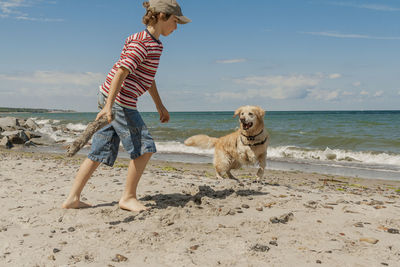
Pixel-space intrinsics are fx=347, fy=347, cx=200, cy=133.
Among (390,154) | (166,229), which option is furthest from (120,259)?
(390,154)

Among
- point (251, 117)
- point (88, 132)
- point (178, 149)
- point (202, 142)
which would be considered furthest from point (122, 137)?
point (178, 149)

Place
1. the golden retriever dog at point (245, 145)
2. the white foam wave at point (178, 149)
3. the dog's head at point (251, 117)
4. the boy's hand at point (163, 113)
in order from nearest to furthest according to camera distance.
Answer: the boy's hand at point (163, 113) → the dog's head at point (251, 117) → the golden retriever dog at point (245, 145) → the white foam wave at point (178, 149)

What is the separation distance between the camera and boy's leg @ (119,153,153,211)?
3762 millimetres

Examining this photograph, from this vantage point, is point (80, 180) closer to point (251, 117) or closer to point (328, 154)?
point (251, 117)

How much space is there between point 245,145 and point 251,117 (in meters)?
0.58

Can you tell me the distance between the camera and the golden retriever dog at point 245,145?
612 cm

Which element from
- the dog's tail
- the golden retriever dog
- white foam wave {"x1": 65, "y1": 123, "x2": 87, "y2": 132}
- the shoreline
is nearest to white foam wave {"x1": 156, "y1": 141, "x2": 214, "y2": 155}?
the shoreline

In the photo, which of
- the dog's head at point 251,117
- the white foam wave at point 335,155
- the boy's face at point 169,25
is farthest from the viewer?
the white foam wave at point 335,155

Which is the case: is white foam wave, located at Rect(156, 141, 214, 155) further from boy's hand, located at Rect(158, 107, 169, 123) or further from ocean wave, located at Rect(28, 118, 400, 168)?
boy's hand, located at Rect(158, 107, 169, 123)

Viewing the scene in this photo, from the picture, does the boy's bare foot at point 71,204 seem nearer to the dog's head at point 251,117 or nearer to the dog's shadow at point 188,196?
the dog's shadow at point 188,196

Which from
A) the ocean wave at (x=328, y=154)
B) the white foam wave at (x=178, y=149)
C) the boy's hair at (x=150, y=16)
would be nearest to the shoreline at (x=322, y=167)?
the ocean wave at (x=328, y=154)

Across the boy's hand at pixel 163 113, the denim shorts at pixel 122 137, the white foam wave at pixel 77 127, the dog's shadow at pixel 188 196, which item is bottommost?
the white foam wave at pixel 77 127

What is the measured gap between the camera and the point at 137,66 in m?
3.50

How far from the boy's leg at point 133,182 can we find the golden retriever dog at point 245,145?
265 centimetres
